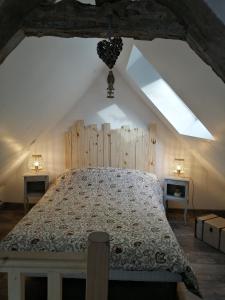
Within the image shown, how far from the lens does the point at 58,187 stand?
13.6 ft

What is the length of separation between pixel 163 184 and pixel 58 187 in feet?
5.18

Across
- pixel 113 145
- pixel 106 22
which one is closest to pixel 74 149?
pixel 113 145

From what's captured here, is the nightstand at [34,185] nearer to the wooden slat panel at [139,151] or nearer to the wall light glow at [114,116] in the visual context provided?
the wall light glow at [114,116]

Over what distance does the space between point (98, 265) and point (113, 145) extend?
13.0ft

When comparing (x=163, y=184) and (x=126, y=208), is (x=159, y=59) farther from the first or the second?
(x=163, y=184)

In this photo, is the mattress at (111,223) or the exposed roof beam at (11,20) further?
the mattress at (111,223)

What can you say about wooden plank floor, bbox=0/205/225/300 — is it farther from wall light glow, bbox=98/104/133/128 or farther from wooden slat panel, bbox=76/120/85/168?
→ wall light glow, bbox=98/104/133/128

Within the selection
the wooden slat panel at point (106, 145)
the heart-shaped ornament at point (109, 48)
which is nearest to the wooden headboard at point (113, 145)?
the wooden slat panel at point (106, 145)

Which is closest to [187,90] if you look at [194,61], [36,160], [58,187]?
[194,61]

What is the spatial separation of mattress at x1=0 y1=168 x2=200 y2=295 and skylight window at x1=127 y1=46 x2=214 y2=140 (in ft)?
2.91

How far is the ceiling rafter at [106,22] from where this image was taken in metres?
1.26

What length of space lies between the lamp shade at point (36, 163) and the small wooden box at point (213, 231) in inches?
101

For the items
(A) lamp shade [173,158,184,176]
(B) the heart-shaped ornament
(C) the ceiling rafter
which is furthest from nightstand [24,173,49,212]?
(C) the ceiling rafter

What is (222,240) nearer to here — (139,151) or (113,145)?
(139,151)
